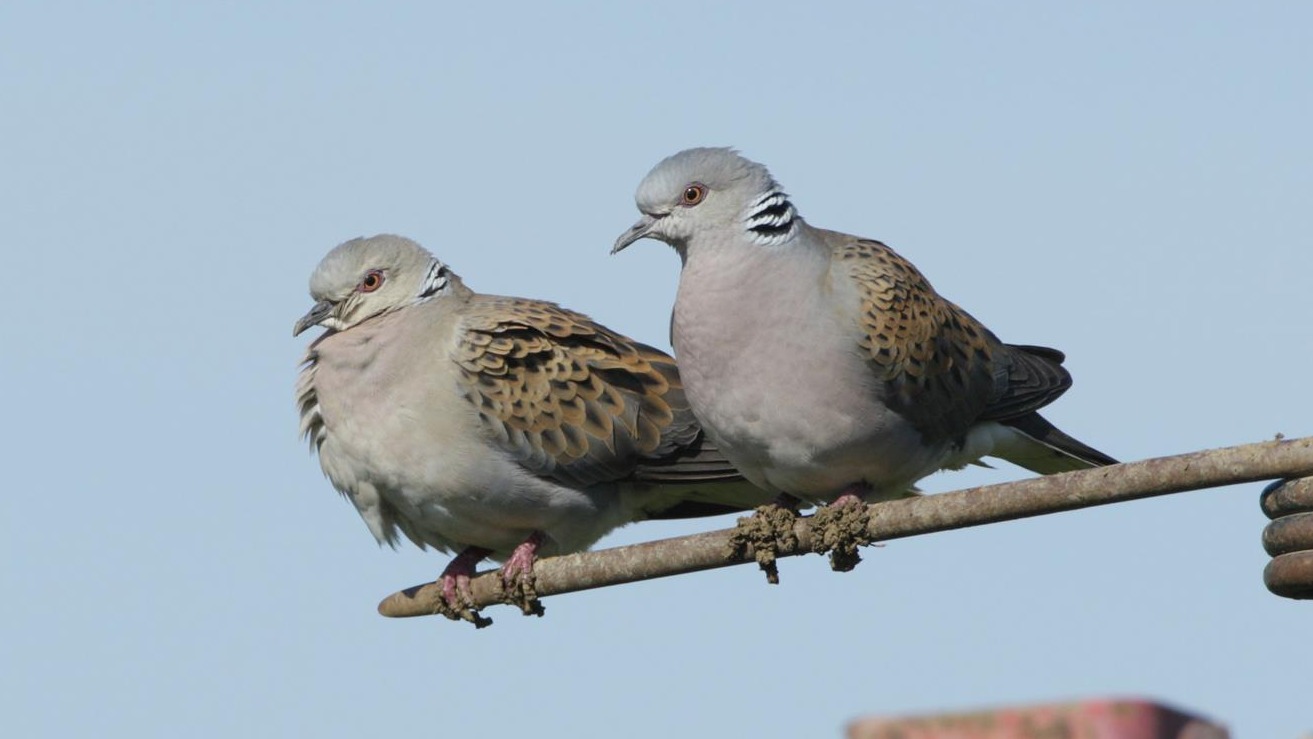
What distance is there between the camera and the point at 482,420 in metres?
7.41

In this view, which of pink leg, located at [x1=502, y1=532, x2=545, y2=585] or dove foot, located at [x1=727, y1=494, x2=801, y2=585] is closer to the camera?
dove foot, located at [x1=727, y1=494, x2=801, y2=585]

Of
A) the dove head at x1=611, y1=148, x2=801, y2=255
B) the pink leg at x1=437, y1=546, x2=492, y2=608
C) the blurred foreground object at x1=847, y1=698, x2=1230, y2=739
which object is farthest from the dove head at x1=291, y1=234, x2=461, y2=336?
the blurred foreground object at x1=847, y1=698, x2=1230, y2=739

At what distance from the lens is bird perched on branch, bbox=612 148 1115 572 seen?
6.15 m

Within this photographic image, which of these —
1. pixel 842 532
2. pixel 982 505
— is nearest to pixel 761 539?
pixel 842 532

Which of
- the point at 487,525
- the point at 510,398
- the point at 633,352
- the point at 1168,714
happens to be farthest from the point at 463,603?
the point at 1168,714

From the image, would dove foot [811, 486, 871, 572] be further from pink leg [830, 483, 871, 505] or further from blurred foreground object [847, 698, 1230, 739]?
→ blurred foreground object [847, 698, 1230, 739]

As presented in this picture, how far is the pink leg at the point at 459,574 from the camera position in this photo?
7.34 meters

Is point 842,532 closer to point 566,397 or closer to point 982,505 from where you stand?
point 982,505

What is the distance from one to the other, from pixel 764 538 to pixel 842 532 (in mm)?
256

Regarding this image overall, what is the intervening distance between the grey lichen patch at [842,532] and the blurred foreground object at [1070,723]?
3966 mm

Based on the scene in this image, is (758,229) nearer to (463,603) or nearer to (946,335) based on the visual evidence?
(946,335)

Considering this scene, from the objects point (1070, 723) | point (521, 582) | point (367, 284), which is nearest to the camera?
point (1070, 723)

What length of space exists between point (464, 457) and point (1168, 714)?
5835mm

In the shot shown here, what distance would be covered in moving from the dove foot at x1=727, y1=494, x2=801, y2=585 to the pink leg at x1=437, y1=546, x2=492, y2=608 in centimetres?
186
